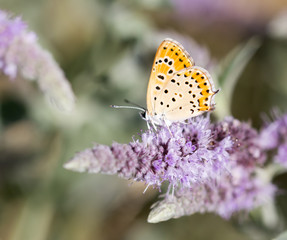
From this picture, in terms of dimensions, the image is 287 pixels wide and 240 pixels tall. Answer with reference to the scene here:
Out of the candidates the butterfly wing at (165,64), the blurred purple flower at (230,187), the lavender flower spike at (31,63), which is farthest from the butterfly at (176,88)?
the lavender flower spike at (31,63)

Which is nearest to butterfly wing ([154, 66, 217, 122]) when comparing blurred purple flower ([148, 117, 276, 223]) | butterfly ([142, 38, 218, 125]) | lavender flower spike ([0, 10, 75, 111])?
butterfly ([142, 38, 218, 125])

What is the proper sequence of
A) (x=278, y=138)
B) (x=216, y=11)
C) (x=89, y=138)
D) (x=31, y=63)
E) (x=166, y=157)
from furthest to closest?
(x=216, y=11) < (x=89, y=138) < (x=278, y=138) < (x=31, y=63) < (x=166, y=157)

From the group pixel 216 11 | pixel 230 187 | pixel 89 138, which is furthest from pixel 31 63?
pixel 216 11

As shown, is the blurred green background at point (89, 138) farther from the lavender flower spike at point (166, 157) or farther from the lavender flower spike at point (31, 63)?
the lavender flower spike at point (166, 157)

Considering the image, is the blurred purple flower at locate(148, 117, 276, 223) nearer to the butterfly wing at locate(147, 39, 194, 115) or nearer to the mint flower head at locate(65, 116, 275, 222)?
the mint flower head at locate(65, 116, 275, 222)

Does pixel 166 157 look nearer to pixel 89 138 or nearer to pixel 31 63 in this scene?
pixel 31 63

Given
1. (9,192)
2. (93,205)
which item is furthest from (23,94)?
(93,205)

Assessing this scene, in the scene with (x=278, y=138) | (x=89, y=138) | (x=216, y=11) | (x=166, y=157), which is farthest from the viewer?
(x=216, y=11)
